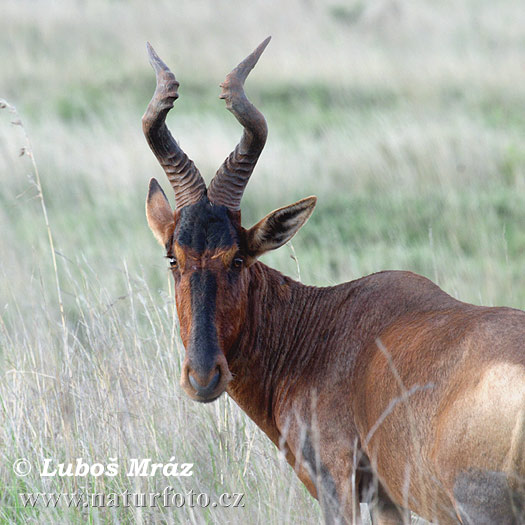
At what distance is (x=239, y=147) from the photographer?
5039mm

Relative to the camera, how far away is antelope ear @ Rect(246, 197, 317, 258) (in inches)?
193

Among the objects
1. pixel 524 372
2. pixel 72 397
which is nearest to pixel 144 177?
pixel 72 397

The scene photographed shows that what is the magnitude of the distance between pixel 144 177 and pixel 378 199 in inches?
142

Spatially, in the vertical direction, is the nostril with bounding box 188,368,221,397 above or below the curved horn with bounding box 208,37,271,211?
below

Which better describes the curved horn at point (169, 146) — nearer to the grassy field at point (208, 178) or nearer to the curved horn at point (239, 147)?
the curved horn at point (239, 147)

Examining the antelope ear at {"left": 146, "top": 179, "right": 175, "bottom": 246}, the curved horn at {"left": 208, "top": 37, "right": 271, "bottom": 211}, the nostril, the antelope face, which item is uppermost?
the curved horn at {"left": 208, "top": 37, "right": 271, "bottom": 211}

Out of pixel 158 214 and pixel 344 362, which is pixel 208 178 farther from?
pixel 344 362

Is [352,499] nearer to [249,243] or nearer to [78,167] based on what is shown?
[249,243]

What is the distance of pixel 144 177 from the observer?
1385 cm

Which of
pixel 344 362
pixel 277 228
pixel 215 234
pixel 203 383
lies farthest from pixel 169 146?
pixel 344 362

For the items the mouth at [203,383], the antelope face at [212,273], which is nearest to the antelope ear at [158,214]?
the antelope face at [212,273]

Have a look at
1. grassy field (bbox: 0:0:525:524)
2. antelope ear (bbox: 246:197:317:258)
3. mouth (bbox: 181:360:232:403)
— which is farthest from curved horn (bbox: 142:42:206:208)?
grassy field (bbox: 0:0:525:524)

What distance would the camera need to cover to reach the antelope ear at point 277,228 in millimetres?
4898

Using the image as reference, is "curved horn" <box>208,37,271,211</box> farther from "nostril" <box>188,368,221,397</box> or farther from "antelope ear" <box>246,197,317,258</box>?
"nostril" <box>188,368,221,397</box>
